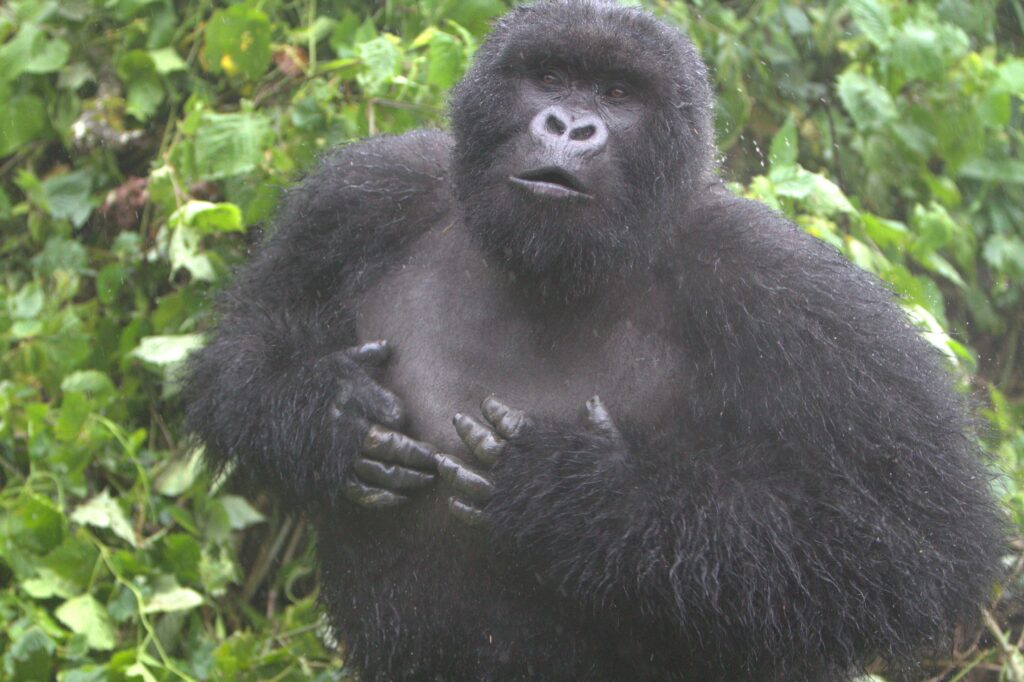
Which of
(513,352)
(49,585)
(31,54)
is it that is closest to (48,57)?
(31,54)

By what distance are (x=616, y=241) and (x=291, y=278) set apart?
0.95 metres

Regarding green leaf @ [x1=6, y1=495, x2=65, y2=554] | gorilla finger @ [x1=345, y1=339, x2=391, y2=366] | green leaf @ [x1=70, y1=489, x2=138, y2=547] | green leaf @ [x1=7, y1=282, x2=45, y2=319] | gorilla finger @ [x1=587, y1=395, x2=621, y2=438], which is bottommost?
green leaf @ [x1=70, y1=489, x2=138, y2=547]

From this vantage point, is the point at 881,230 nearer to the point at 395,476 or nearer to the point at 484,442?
the point at 484,442

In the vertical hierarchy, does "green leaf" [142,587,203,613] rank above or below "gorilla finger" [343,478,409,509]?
below

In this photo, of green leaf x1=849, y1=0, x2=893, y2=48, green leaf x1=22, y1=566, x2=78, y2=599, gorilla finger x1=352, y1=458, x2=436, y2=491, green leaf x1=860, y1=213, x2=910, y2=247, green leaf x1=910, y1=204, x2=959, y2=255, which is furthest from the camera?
green leaf x1=849, y1=0, x2=893, y2=48

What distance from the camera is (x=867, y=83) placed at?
5.15 m

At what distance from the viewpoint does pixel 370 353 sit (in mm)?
3316

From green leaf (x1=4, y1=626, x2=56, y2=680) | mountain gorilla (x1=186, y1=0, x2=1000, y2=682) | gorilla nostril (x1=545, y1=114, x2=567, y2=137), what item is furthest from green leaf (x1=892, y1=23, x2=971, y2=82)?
green leaf (x1=4, y1=626, x2=56, y2=680)

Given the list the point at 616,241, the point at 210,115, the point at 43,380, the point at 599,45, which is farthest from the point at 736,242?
the point at 43,380

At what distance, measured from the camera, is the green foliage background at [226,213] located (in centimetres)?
416

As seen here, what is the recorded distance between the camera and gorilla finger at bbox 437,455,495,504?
9.98 ft

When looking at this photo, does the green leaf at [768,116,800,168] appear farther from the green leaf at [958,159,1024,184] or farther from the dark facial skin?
the dark facial skin

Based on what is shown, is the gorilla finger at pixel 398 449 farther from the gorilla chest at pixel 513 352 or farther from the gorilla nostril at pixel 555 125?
the gorilla nostril at pixel 555 125

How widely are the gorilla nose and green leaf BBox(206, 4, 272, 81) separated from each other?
2.01 m
